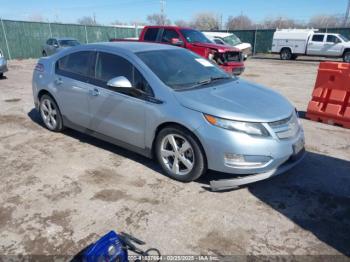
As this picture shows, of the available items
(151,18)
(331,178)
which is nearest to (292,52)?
(331,178)

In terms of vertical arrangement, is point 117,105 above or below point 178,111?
below

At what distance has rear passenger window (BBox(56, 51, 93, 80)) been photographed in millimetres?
4738

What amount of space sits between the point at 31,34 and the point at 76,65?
20.3m

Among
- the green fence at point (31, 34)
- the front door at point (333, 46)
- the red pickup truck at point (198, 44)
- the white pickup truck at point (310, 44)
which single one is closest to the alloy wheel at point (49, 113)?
the red pickup truck at point (198, 44)

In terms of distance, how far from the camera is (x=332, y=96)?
6.34 m

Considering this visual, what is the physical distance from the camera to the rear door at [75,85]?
4711 mm

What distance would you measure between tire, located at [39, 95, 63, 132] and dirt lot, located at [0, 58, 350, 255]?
580 millimetres

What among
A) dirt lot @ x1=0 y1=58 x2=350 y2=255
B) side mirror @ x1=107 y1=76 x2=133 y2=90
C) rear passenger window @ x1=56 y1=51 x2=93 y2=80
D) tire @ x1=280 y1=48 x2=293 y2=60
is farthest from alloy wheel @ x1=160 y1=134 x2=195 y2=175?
tire @ x1=280 y1=48 x2=293 y2=60

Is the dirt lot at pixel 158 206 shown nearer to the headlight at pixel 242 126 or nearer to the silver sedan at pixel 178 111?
the silver sedan at pixel 178 111

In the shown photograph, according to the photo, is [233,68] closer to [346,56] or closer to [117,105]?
[117,105]

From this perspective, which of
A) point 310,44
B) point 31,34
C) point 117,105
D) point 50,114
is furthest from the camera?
point 31,34

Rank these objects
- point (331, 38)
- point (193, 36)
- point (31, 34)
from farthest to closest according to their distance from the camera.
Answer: point (31, 34)
point (331, 38)
point (193, 36)

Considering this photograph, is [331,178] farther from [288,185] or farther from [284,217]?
[284,217]

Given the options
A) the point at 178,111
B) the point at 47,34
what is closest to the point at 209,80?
the point at 178,111
